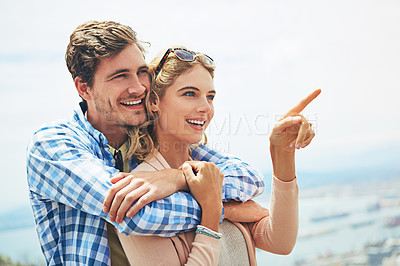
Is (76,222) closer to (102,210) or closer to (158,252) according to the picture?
(102,210)

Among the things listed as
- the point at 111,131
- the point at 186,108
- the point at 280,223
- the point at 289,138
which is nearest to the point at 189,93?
the point at 186,108

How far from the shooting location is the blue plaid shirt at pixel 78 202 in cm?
140

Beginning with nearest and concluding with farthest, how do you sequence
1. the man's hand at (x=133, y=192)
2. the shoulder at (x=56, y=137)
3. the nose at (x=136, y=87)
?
the man's hand at (x=133, y=192), the shoulder at (x=56, y=137), the nose at (x=136, y=87)

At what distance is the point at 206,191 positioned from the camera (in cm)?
156

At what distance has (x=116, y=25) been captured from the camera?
1.81m

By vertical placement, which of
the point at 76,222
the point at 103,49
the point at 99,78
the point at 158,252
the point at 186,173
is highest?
the point at 103,49

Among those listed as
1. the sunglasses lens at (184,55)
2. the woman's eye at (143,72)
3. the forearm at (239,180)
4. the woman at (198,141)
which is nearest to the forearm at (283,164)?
the woman at (198,141)

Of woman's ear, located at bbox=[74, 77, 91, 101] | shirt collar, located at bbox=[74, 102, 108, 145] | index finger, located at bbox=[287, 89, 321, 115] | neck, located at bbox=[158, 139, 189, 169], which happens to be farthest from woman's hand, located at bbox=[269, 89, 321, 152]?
woman's ear, located at bbox=[74, 77, 91, 101]

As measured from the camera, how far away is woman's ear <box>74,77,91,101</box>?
1823mm

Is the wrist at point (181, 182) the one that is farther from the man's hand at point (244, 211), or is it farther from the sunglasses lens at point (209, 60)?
the sunglasses lens at point (209, 60)

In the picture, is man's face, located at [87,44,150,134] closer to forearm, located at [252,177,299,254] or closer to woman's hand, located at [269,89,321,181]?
woman's hand, located at [269,89,321,181]

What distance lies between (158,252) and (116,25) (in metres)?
0.96

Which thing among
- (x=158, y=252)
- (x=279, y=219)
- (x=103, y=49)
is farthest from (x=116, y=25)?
(x=279, y=219)

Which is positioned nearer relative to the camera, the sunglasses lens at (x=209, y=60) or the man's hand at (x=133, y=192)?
the man's hand at (x=133, y=192)
